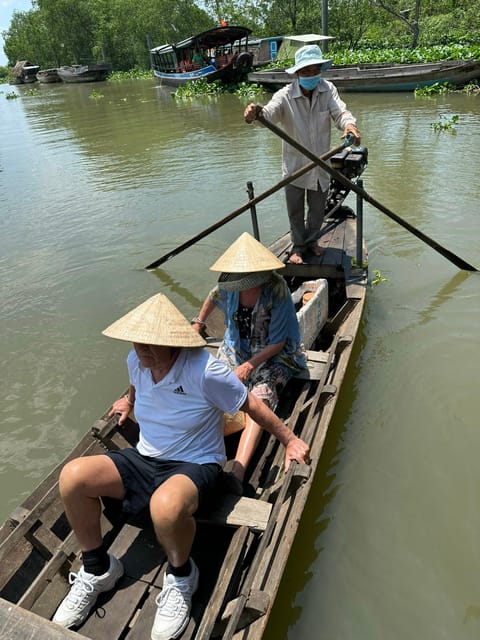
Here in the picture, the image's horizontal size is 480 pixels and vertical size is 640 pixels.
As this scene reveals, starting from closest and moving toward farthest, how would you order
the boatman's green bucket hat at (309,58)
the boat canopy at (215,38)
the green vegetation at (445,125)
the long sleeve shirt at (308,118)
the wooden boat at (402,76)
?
the boatman's green bucket hat at (309,58) → the long sleeve shirt at (308,118) → the green vegetation at (445,125) → the wooden boat at (402,76) → the boat canopy at (215,38)

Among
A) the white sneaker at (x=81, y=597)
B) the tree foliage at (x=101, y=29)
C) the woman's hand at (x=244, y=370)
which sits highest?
the tree foliage at (x=101, y=29)

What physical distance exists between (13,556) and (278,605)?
4.74ft

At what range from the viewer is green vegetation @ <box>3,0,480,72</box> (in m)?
22.3

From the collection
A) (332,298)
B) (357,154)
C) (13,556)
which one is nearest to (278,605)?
(13,556)

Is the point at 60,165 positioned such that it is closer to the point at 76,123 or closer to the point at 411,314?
the point at 76,123

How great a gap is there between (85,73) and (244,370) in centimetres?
4744

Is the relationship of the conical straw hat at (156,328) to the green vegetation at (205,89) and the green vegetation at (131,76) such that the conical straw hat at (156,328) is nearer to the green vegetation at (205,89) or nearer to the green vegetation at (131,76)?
the green vegetation at (205,89)

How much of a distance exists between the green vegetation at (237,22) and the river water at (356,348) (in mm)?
12356

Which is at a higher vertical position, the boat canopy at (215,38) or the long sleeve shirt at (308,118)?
the boat canopy at (215,38)

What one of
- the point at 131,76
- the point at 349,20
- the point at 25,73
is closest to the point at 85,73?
the point at 131,76

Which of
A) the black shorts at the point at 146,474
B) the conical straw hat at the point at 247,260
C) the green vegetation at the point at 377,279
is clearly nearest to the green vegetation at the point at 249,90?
the green vegetation at the point at 377,279

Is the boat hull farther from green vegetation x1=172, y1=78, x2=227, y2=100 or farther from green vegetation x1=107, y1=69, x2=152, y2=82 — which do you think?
Result: green vegetation x1=107, y1=69, x2=152, y2=82

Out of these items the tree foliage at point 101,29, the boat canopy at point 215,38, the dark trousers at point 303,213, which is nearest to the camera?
the dark trousers at point 303,213

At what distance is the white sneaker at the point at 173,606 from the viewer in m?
1.95
